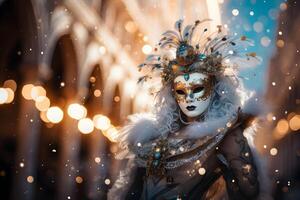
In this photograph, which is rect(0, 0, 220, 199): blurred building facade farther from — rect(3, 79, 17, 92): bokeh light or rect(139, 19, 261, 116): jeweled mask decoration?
rect(139, 19, 261, 116): jeweled mask decoration

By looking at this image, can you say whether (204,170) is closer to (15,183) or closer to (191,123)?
(191,123)

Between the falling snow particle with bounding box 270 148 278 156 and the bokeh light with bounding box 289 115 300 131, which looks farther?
the falling snow particle with bounding box 270 148 278 156

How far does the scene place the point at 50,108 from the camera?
681cm

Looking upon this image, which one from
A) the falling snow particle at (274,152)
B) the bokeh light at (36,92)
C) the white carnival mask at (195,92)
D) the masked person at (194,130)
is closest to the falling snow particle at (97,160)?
the bokeh light at (36,92)

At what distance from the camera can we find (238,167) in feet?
10.4

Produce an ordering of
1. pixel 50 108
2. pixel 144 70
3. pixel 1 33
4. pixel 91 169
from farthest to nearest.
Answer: pixel 91 169, pixel 50 108, pixel 1 33, pixel 144 70

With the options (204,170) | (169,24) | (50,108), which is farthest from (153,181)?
(169,24)

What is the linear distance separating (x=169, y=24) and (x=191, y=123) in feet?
21.0

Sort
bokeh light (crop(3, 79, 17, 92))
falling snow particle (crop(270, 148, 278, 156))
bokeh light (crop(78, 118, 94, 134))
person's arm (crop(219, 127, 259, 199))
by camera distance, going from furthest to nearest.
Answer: falling snow particle (crop(270, 148, 278, 156))
bokeh light (crop(78, 118, 94, 134))
bokeh light (crop(3, 79, 17, 92))
person's arm (crop(219, 127, 259, 199))

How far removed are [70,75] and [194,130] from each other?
473 centimetres

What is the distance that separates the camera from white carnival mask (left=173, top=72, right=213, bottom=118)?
11.9 ft

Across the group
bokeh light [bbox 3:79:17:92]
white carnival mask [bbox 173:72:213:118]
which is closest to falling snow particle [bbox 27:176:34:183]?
bokeh light [bbox 3:79:17:92]

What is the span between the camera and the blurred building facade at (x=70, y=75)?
5.85 metres

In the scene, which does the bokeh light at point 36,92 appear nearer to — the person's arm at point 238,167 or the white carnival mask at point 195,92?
the white carnival mask at point 195,92
